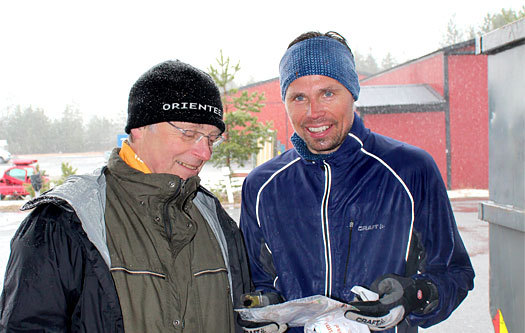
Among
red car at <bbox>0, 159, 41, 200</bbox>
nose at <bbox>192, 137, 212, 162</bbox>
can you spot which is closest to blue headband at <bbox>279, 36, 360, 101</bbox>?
nose at <bbox>192, 137, 212, 162</bbox>

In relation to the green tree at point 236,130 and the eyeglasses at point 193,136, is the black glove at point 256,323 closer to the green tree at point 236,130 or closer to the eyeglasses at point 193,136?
the eyeglasses at point 193,136

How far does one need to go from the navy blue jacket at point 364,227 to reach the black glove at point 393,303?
64mm

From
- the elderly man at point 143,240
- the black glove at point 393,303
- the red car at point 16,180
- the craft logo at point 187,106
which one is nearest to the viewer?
the elderly man at point 143,240

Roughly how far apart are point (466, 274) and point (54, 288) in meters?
1.70

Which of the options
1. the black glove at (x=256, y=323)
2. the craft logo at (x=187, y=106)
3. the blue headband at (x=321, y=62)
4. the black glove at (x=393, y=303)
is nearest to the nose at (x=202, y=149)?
the craft logo at (x=187, y=106)

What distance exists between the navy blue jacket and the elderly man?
10.8 inches

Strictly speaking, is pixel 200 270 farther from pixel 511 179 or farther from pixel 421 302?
pixel 511 179

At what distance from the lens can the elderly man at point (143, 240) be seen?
1438 millimetres

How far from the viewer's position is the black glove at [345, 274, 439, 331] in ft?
5.55

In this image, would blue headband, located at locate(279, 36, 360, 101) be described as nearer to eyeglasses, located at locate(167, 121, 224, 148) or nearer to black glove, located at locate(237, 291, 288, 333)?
eyeglasses, located at locate(167, 121, 224, 148)

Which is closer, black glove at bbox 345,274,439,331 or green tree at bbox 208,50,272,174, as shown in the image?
black glove at bbox 345,274,439,331

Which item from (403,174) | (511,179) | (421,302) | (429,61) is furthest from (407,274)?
(429,61)

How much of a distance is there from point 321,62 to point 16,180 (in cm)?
A: 1390

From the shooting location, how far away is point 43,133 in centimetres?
2739
